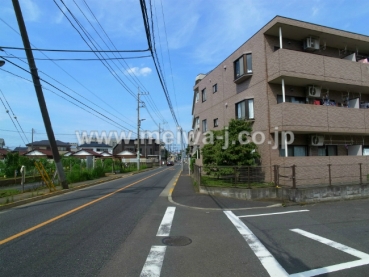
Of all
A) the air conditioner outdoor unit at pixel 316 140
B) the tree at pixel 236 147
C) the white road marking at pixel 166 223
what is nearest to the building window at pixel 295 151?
the air conditioner outdoor unit at pixel 316 140

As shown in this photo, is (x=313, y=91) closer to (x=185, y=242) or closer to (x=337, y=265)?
(x=337, y=265)

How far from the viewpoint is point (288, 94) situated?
1552cm

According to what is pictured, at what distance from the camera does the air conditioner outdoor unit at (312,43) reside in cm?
1534

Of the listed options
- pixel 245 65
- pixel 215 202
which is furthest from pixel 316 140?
pixel 215 202

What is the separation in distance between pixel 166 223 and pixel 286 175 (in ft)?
27.2

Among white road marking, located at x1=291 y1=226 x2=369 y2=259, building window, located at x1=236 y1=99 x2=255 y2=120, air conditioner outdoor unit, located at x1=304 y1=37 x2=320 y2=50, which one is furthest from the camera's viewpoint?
building window, located at x1=236 y1=99 x2=255 y2=120

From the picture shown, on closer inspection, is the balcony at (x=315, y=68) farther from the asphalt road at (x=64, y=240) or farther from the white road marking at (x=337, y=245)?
the asphalt road at (x=64, y=240)

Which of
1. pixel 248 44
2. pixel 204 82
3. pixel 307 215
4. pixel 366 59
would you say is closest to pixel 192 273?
pixel 307 215

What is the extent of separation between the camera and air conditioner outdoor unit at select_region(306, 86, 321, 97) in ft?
50.9

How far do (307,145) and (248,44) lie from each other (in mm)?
7196

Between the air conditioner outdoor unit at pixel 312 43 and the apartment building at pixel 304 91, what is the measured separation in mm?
56

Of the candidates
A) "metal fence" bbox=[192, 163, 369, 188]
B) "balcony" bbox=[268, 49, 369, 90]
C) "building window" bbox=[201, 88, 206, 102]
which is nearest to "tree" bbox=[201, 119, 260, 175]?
"metal fence" bbox=[192, 163, 369, 188]

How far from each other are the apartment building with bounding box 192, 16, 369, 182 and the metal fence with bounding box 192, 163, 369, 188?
452 millimetres

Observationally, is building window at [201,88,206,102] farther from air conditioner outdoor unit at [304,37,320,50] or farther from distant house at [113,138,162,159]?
distant house at [113,138,162,159]
